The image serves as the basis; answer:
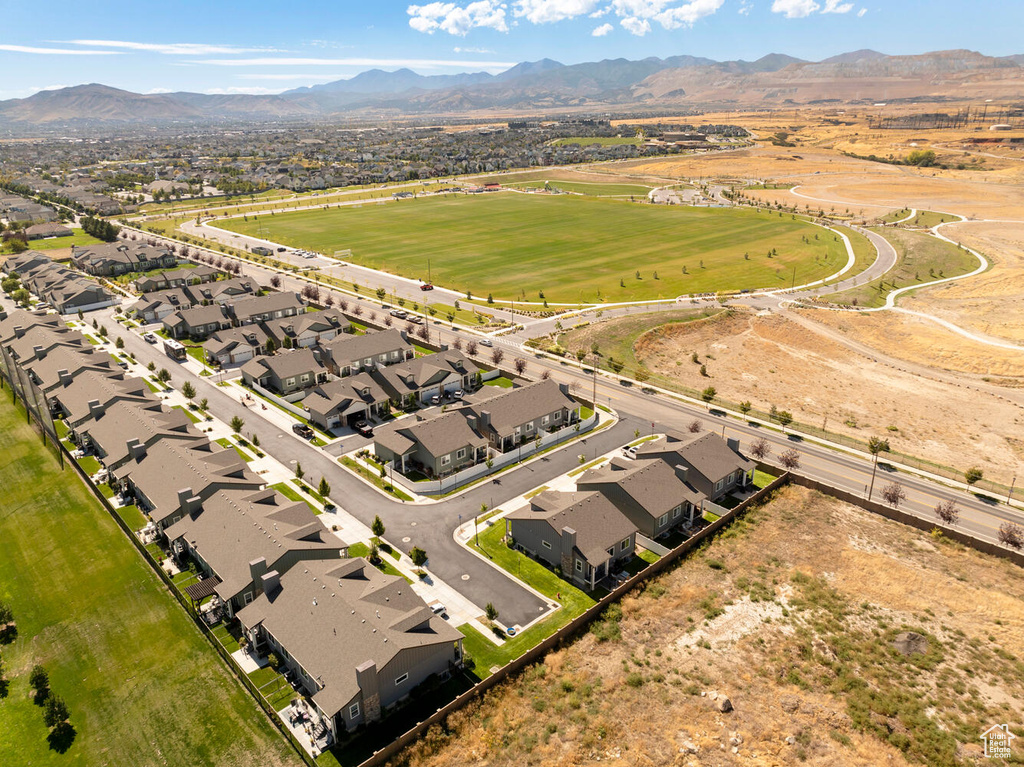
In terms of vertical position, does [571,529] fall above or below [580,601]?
above

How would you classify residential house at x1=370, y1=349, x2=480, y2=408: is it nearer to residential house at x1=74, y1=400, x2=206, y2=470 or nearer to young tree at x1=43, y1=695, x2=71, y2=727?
residential house at x1=74, y1=400, x2=206, y2=470

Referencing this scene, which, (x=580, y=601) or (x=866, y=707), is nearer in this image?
(x=866, y=707)

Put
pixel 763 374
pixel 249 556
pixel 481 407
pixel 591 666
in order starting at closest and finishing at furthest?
pixel 591 666, pixel 249 556, pixel 481 407, pixel 763 374

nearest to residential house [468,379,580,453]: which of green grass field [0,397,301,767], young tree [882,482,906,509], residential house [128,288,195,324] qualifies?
young tree [882,482,906,509]

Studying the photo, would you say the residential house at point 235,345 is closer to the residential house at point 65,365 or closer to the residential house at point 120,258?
the residential house at point 65,365

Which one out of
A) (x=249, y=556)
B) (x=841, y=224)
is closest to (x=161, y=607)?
(x=249, y=556)

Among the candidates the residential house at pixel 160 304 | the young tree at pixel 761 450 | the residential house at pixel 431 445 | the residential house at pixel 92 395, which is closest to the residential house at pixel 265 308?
the residential house at pixel 160 304

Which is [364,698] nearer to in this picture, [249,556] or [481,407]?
[249,556]
